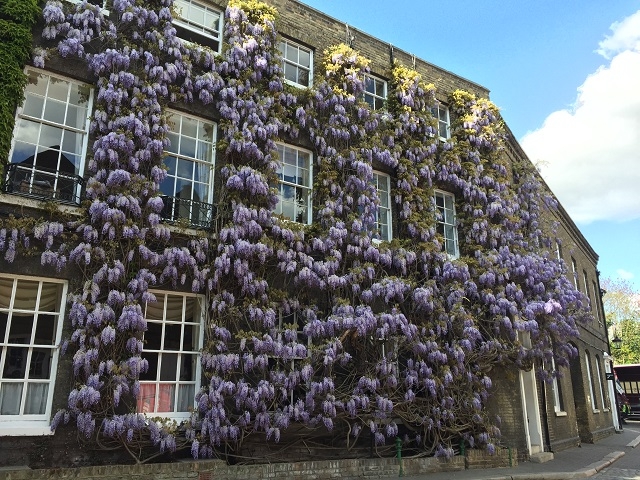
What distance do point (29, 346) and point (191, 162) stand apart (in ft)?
16.1

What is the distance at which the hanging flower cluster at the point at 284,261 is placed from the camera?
32.0ft

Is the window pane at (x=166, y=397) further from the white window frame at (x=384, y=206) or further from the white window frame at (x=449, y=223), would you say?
the white window frame at (x=449, y=223)

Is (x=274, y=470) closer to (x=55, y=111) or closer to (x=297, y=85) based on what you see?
(x=55, y=111)

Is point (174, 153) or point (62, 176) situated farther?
point (174, 153)

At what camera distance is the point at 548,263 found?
16.2 m

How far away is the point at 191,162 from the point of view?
11.8 meters

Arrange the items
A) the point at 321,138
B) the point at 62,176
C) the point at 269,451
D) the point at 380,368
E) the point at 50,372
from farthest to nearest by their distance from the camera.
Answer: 1. the point at 321,138
2. the point at 380,368
3. the point at 269,451
4. the point at 62,176
5. the point at 50,372

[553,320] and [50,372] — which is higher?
[553,320]

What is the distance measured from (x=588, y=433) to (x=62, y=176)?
20.1 metres

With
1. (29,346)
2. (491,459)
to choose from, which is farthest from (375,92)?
(29,346)

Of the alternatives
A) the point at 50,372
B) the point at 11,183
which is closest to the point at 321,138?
the point at 11,183

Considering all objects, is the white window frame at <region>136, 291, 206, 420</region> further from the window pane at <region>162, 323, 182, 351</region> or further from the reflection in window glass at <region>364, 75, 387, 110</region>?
the reflection in window glass at <region>364, 75, 387, 110</region>

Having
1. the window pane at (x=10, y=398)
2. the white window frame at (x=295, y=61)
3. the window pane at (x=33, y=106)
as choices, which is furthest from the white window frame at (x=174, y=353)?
the white window frame at (x=295, y=61)

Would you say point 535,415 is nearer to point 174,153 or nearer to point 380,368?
point 380,368
